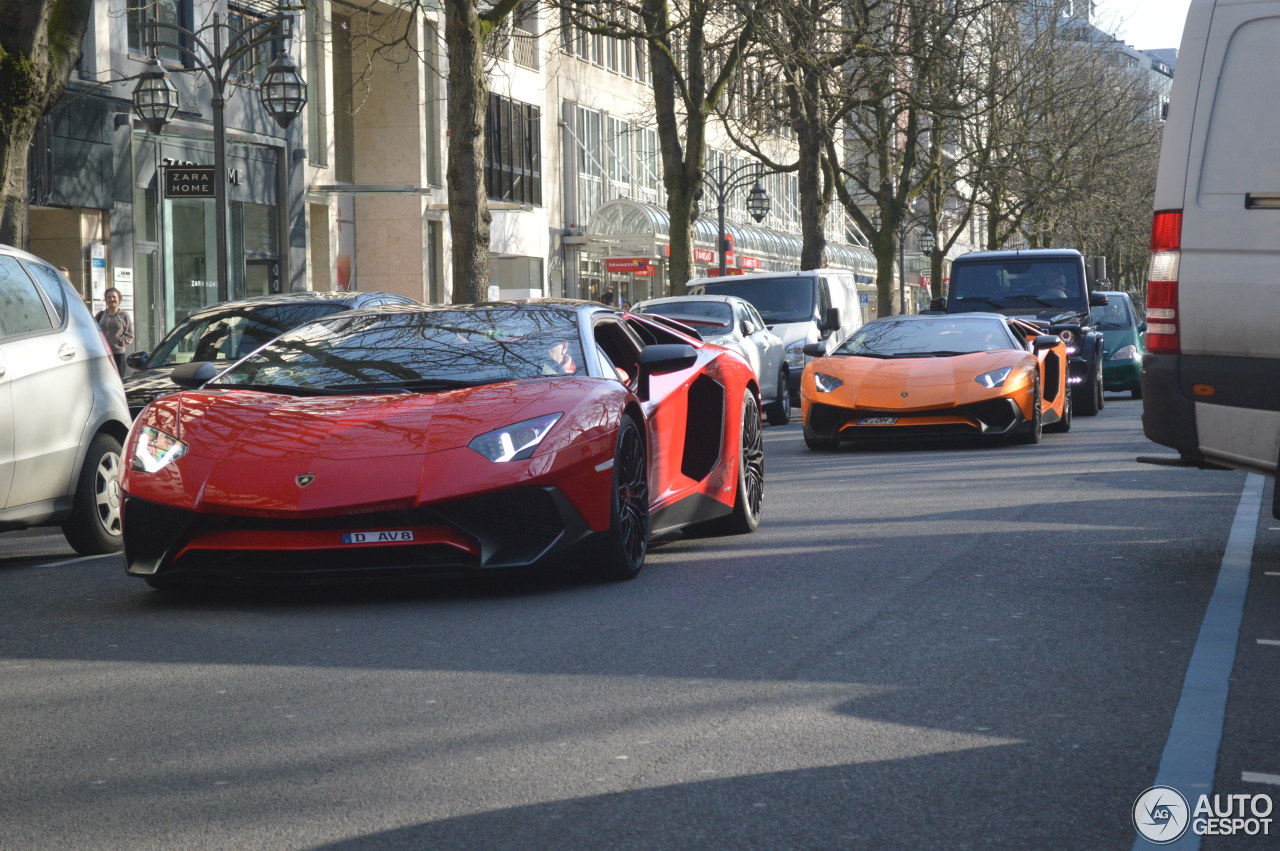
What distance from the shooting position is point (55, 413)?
9.26 metres

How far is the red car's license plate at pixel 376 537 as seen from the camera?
706 centimetres

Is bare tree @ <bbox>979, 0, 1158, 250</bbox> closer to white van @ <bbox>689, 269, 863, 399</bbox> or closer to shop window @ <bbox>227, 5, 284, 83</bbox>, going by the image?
shop window @ <bbox>227, 5, 284, 83</bbox>

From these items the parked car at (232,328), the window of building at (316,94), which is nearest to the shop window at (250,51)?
the window of building at (316,94)

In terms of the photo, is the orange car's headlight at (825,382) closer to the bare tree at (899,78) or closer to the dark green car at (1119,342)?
the dark green car at (1119,342)

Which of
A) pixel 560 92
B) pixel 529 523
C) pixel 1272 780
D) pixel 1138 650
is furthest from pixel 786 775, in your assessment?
pixel 560 92

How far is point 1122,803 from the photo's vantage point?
13.6ft

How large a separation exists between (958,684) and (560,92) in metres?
45.0

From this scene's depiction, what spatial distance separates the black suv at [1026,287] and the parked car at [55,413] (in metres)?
14.9

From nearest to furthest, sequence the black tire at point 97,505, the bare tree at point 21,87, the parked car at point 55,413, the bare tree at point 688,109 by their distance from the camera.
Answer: the parked car at point 55,413, the black tire at point 97,505, the bare tree at point 21,87, the bare tree at point 688,109

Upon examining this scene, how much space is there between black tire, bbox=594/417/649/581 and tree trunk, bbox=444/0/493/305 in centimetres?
1295

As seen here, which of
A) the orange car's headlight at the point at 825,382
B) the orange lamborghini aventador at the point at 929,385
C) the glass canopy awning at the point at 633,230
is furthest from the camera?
the glass canopy awning at the point at 633,230

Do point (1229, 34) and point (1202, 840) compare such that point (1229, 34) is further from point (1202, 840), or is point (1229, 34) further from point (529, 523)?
point (1202, 840)

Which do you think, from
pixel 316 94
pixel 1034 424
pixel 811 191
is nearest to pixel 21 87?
pixel 1034 424

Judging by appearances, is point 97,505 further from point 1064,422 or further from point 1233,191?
point 1064,422
